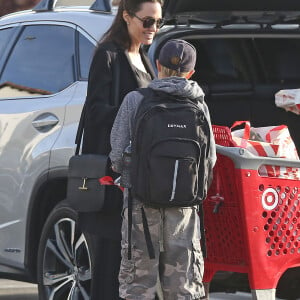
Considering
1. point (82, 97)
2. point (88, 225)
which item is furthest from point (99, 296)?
point (82, 97)

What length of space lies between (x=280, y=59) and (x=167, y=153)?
8.22ft

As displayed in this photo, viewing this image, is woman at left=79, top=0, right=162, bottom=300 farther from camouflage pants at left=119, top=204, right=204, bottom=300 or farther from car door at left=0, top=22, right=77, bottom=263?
car door at left=0, top=22, right=77, bottom=263

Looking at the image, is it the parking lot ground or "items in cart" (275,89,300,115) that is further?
the parking lot ground

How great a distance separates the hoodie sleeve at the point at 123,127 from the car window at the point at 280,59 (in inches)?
88.9

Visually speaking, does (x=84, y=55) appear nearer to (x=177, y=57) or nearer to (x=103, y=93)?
(x=103, y=93)

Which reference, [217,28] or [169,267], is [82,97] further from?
[169,267]

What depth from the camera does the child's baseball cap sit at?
5586 mm

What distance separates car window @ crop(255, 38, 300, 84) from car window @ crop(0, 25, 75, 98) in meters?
1.27

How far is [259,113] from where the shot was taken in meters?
7.60

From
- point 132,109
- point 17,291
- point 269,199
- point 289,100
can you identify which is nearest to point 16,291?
point 17,291

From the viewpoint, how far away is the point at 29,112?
7211mm

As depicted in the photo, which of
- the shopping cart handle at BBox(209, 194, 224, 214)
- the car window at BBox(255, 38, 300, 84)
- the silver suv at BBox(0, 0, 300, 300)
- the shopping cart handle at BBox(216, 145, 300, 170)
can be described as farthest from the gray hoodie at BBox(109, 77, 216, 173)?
the car window at BBox(255, 38, 300, 84)

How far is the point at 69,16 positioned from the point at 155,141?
6.58ft

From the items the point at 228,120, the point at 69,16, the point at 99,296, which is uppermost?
the point at 69,16
